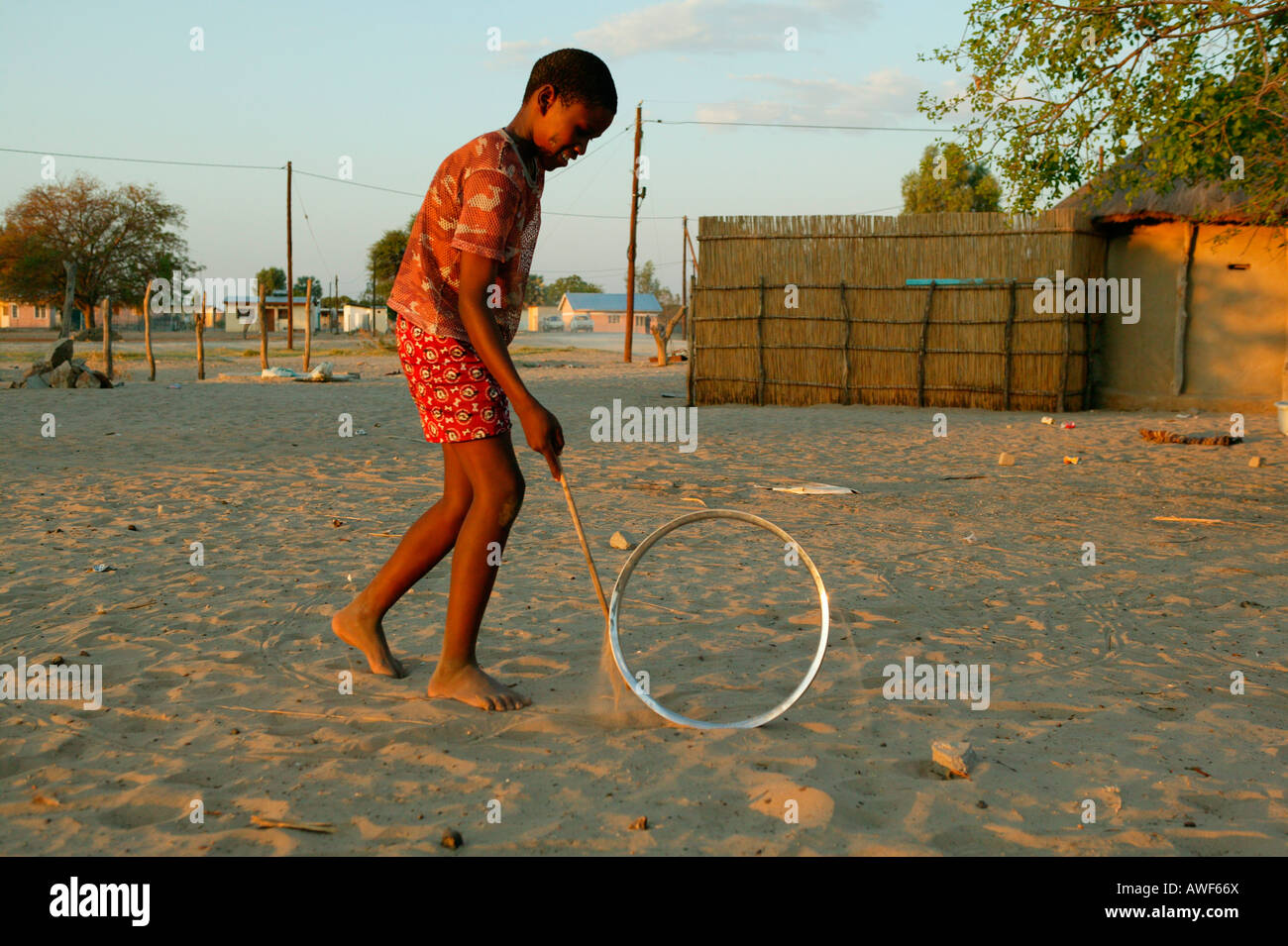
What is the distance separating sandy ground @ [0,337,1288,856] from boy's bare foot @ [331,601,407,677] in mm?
61

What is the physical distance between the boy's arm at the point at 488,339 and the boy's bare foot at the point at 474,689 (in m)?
0.74

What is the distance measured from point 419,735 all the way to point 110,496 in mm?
4916

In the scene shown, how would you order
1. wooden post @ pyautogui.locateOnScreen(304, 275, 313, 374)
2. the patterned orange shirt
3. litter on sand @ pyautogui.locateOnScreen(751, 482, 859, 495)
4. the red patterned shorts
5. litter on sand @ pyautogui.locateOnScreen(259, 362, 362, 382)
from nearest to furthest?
the patterned orange shirt → the red patterned shorts → litter on sand @ pyautogui.locateOnScreen(751, 482, 859, 495) → litter on sand @ pyautogui.locateOnScreen(259, 362, 362, 382) → wooden post @ pyautogui.locateOnScreen(304, 275, 313, 374)

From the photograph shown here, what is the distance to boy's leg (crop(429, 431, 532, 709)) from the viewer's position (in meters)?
3.04

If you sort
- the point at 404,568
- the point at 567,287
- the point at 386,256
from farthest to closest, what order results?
the point at 567,287
the point at 386,256
the point at 404,568

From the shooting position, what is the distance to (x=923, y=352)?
14656 mm

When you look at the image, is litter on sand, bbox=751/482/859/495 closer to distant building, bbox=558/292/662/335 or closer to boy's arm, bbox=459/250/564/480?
boy's arm, bbox=459/250/564/480

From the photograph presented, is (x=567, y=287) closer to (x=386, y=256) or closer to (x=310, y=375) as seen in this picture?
(x=386, y=256)

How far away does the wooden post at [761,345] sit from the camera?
1496 cm

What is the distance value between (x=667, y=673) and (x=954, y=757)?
1.10 m

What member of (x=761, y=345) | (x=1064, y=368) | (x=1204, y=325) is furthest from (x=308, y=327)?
(x=1204, y=325)

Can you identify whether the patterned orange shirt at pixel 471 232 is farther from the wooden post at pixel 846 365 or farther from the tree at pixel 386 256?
the tree at pixel 386 256

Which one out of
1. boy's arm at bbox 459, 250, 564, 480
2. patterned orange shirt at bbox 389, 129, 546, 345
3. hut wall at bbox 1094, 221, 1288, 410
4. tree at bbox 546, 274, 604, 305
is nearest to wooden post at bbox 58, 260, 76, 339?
hut wall at bbox 1094, 221, 1288, 410
